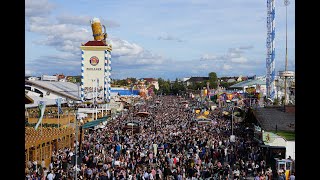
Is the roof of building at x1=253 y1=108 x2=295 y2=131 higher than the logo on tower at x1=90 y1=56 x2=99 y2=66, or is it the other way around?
the logo on tower at x1=90 y1=56 x2=99 y2=66

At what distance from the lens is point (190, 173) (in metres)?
17.8

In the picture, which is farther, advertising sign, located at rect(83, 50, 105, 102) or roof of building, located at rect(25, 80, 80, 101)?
advertising sign, located at rect(83, 50, 105, 102)

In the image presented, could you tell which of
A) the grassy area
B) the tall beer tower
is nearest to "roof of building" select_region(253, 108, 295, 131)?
the grassy area

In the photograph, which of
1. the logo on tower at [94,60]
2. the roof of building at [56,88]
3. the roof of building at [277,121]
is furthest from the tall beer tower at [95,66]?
the roof of building at [277,121]

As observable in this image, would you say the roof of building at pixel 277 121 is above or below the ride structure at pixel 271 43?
below

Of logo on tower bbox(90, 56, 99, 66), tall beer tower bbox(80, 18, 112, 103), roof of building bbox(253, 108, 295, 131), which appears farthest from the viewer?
logo on tower bbox(90, 56, 99, 66)

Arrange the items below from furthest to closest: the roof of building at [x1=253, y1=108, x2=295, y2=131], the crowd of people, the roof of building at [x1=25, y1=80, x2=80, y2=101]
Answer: the roof of building at [x1=25, y1=80, x2=80, y2=101] < the roof of building at [x1=253, y1=108, x2=295, y2=131] < the crowd of people

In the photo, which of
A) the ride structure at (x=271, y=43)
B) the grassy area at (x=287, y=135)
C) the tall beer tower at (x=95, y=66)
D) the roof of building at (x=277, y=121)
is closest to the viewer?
the grassy area at (x=287, y=135)

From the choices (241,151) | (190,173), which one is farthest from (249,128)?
(190,173)

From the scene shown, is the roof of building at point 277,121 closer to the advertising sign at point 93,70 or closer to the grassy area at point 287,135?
the grassy area at point 287,135

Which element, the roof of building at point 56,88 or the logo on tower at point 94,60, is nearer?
the roof of building at point 56,88

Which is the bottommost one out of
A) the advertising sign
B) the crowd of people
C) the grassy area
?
the crowd of people

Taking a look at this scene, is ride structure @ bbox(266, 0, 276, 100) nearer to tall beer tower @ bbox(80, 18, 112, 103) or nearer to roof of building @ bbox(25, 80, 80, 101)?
tall beer tower @ bbox(80, 18, 112, 103)

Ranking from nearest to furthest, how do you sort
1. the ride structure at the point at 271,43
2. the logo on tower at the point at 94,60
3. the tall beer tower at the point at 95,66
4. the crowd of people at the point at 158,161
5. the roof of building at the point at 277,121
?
the crowd of people at the point at 158,161, the roof of building at the point at 277,121, the ride structure at the point at 271,43, the tall beer tower at the point at 95,66, the logo on tower at the point at 94,60
